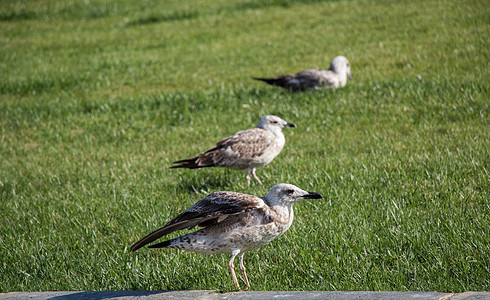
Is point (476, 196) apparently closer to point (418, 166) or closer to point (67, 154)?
point (418, 166)

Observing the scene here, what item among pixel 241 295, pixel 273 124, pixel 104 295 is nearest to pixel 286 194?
pixel 241 295

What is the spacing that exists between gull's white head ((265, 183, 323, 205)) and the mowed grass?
68 cm

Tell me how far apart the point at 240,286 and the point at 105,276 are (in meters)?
1.36

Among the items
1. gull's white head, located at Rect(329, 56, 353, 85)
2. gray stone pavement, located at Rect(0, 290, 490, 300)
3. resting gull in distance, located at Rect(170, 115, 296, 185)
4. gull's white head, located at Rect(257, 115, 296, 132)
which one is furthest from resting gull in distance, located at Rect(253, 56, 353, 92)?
gray stone pavement, located at Rect(0, 290, 490, 300)

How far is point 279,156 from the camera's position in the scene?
8.56m

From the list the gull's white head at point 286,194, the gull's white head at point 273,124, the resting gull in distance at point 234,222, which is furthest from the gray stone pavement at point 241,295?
the gull's white head at point 273,124

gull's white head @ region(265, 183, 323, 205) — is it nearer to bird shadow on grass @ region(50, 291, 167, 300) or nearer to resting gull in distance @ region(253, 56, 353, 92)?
bird shadow on grass @ region(50, 291, 167, 300)

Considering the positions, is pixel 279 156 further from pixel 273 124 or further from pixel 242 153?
pixel 242 153

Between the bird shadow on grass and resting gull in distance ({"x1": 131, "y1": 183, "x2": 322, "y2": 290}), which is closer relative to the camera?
the bird shadow on grass

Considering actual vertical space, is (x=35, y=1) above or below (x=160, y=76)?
above

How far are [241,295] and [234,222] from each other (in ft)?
2.26

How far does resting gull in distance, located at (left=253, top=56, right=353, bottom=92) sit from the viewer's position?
1155 cm

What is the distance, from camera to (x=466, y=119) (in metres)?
8.82

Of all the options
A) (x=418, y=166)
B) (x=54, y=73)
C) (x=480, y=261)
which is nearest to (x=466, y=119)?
(x=418, y=166)
